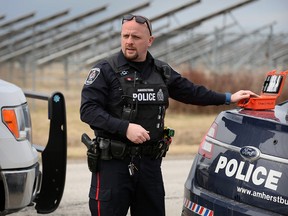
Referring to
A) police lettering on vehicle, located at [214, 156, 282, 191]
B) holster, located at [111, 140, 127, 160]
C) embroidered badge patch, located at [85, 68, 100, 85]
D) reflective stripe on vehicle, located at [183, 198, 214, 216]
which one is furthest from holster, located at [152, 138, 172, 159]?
embroidered badge patch, located at [85, 68, 100, 85]

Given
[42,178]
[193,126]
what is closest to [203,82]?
[193,126]

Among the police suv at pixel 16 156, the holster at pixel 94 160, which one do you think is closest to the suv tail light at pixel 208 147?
the holster at pixel 94 160

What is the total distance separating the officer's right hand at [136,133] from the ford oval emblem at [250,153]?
52cm

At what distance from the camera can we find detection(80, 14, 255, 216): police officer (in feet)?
10.3

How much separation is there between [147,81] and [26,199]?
3.26ft

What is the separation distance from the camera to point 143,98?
3.15 meters

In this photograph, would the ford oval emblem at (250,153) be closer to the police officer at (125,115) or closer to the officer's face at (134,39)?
the police officer at (125,115)

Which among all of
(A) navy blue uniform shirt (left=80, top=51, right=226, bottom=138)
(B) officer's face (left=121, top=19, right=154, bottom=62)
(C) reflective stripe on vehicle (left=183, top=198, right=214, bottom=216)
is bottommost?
(C) reflective stripe on vehicle (left=183, top=198, right=214, bottom=216)

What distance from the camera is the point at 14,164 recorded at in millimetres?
3203

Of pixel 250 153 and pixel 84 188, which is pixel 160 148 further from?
pixel 84 188

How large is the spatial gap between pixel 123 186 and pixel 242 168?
2.37 feet

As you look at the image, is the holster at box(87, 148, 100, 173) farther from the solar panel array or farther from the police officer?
the solar panel array

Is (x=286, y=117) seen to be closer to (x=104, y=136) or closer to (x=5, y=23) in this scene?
(x=104, y=136)

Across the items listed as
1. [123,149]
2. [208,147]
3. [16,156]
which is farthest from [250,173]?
[16,156]
